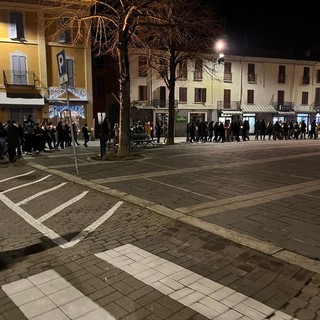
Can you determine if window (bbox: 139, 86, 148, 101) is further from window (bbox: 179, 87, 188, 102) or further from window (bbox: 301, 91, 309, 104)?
window (bbox: 301, 91, 309, 104)

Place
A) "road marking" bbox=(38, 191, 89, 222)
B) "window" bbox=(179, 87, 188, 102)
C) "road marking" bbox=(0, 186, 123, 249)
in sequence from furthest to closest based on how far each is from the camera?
"window" bbox=(179, 87, 188, 102), "road marking" bbox=(38, 191, 89, 222), "road marking" bbox=(0, 186, 123, 249)

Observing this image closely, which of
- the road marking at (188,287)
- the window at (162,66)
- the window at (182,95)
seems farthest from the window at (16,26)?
the road marking at (188,287)

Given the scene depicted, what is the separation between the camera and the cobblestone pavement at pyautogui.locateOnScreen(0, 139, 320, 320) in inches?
134

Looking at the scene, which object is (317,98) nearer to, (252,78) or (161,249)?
(252,78)

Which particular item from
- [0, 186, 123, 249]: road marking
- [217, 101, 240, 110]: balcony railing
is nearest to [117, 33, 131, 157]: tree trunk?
→ [0, 186, 123, 249]: road marking

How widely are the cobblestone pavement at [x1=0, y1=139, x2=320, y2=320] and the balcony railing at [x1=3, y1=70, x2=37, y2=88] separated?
22164 millimetres

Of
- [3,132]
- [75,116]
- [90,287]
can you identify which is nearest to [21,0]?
[75,116]

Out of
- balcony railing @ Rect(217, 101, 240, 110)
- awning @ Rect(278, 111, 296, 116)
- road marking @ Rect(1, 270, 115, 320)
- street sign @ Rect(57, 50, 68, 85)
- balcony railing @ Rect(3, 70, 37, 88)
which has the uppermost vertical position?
balcony railing @ Rect(3, 70, 37, 88)

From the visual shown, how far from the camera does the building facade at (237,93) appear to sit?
38031mm

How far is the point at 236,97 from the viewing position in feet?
141

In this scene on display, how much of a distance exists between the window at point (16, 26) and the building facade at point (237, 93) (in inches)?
445

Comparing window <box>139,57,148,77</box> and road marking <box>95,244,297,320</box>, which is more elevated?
window <box>139,57,148,77</box>

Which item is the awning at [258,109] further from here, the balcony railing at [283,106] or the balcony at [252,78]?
the balcony at [252,78]

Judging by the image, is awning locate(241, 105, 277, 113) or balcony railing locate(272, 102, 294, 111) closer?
awning locate(241, 105, 277, 113)
